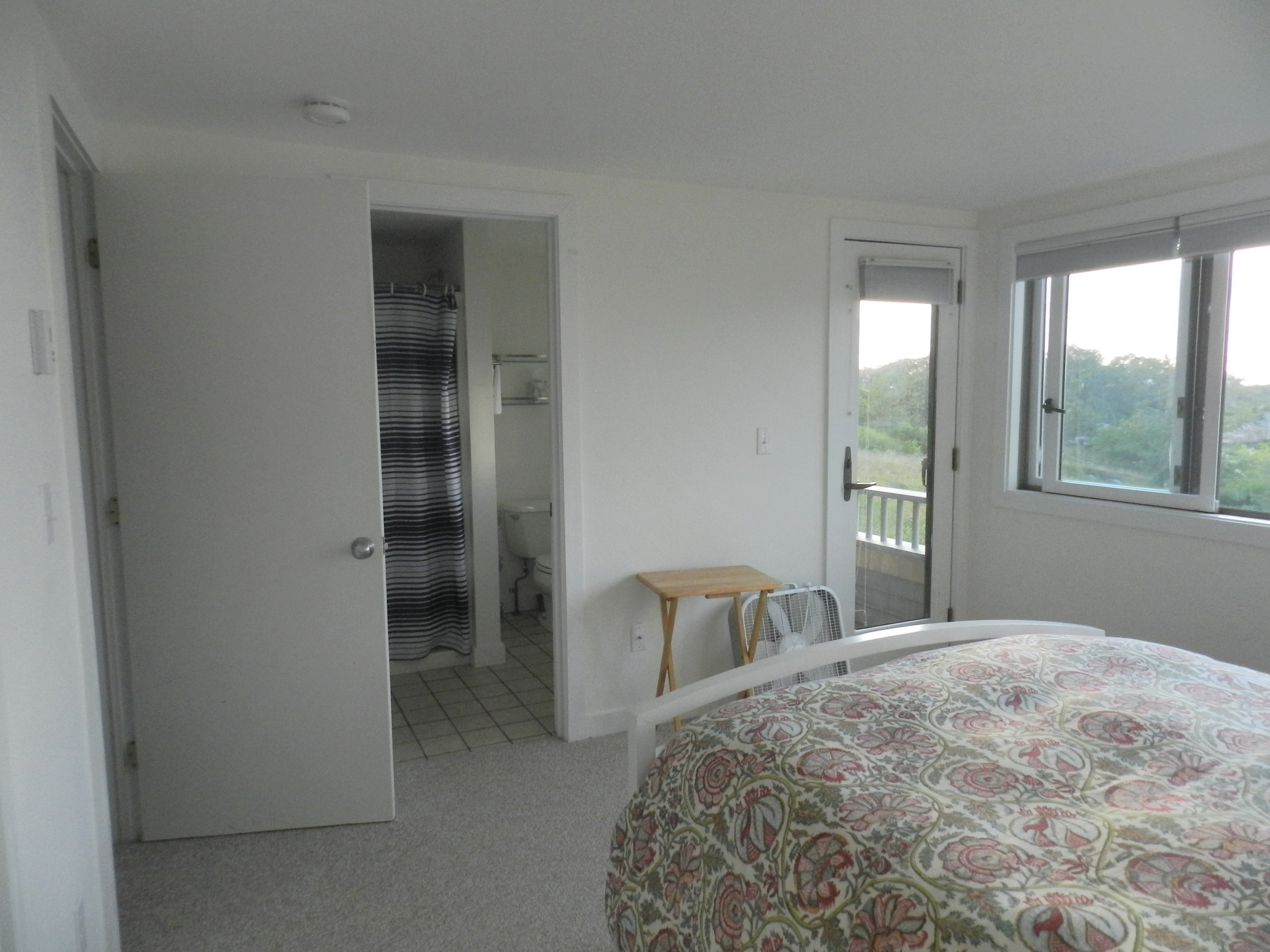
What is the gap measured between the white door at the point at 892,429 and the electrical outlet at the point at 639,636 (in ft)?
3.09

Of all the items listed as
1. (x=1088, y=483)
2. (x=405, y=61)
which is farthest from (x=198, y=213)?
(x=1088, y=483)

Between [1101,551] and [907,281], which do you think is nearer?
[1101,551]

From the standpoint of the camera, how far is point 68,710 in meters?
1.63

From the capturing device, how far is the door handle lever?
3699mm

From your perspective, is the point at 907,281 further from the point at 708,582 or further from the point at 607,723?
the point at 607,723

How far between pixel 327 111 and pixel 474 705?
2.48 metres

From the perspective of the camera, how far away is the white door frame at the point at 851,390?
11.8ft

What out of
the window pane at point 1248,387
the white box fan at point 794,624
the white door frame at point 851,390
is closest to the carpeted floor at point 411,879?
the white box fan at point 794,624

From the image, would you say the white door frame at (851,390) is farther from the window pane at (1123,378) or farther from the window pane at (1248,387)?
the window pane at (1248,387)

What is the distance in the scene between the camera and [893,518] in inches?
154

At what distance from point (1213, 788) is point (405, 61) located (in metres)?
2.26

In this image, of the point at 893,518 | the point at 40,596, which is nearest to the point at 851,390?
the point at 893,518

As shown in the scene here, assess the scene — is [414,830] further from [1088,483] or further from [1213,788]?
[1088,483]

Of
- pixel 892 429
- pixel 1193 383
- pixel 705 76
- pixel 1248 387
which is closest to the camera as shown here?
pixel 705 76
